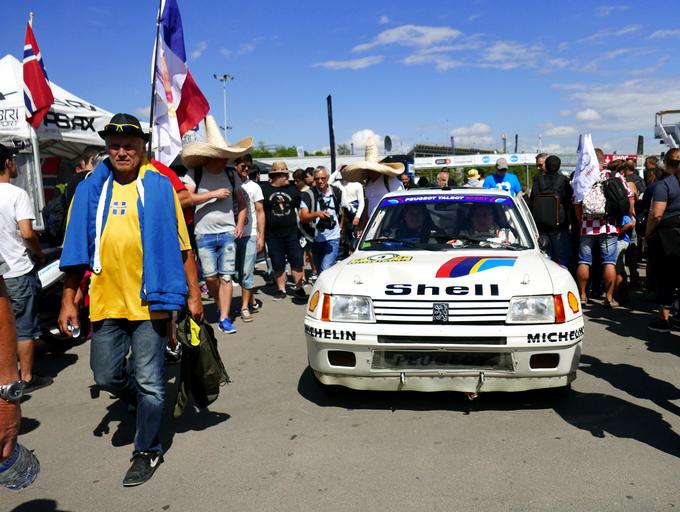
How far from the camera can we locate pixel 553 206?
332 inches

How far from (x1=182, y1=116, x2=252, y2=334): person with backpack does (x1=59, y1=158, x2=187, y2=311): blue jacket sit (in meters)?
3.14

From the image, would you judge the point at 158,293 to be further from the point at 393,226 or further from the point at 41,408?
the point at 393,226

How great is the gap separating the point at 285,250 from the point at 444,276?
504 cm

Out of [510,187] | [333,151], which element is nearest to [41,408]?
[510,187]

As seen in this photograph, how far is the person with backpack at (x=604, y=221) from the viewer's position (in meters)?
7.79

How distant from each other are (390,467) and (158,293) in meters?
1.66

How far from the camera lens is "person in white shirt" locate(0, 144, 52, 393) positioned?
496 centimetres

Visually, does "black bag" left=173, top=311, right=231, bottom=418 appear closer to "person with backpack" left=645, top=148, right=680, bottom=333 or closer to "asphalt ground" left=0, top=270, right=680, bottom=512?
"asphalt ground" left=0, top=270, right=680, bottom=512

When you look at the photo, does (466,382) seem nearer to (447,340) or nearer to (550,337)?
(447,340)

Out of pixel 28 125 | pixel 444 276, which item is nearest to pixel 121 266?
pixel 444 276

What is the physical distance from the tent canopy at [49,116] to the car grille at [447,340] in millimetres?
7182

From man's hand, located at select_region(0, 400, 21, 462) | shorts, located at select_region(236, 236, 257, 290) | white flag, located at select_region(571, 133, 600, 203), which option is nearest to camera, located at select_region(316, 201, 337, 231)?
shorts, located at select_region(236, 236, 257, 290)

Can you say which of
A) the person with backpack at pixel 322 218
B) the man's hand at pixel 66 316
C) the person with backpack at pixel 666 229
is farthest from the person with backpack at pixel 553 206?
the man's hand at pixel 66 316

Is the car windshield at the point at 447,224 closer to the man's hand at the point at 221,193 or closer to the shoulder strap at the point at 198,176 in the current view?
the man's hand at the point at 221,193
